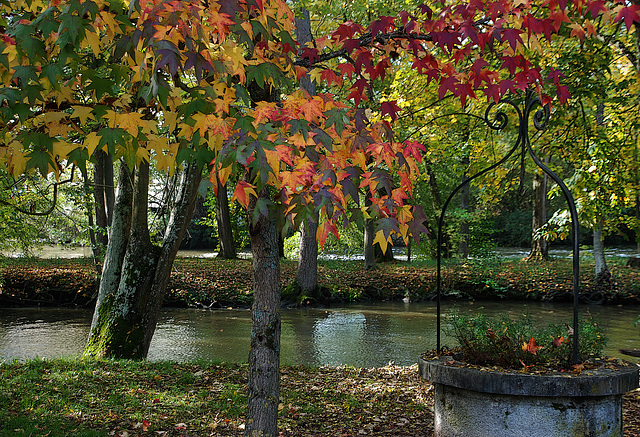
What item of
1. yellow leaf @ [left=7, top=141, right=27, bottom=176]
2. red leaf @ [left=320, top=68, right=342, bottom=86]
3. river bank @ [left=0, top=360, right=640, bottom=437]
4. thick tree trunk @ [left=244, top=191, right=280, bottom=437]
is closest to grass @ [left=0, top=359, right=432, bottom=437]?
river bank @ [left=0, top=360, right=640, bottom=437]

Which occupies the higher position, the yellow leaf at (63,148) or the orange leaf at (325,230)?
the yellow leaf at (63,148)

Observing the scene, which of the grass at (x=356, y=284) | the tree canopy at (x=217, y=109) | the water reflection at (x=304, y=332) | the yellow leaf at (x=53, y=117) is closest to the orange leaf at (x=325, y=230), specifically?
the tree canopy at (x=217, y=109)

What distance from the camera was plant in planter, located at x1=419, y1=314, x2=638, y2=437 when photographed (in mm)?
3465

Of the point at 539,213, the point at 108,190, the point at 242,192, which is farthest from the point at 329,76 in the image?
the point at 539,213

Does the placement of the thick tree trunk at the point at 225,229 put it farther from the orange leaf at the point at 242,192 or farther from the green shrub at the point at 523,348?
the orange leaf at the point at 242,192

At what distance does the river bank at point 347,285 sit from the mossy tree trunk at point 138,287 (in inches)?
285

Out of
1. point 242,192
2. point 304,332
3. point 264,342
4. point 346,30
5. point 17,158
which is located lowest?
point 304,332

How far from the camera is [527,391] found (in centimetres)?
345

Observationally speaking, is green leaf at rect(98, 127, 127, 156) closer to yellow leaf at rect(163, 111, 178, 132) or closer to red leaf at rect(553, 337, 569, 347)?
yellow leaf at rect(163, 111, 178, 132)

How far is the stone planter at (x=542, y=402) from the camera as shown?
3441 mm

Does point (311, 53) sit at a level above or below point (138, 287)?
above

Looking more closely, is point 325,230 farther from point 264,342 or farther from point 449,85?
point 449,85

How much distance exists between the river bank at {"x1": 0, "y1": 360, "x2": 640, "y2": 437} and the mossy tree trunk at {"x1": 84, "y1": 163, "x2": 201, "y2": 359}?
68 centimetres

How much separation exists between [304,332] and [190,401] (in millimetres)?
6339
